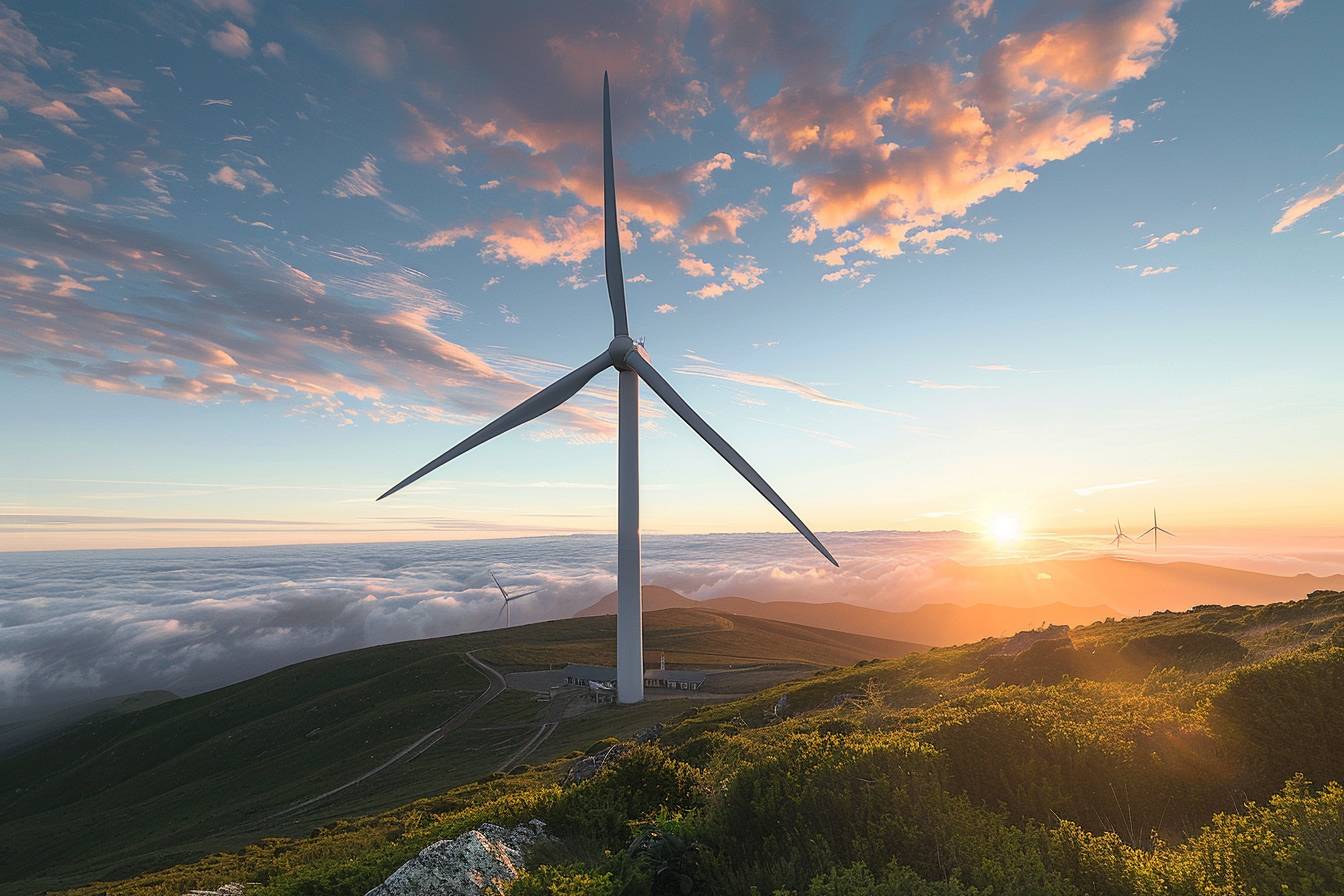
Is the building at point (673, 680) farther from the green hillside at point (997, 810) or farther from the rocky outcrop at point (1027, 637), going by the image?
the green hillside at point (997, 810)

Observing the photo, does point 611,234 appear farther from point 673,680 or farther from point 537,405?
point 673,680

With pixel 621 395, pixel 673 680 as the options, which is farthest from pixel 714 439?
pixel 673 680

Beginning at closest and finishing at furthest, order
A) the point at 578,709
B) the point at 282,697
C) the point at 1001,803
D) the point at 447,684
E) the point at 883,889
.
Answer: the point at 883,889 → the point at 1001,803 → the point at 578,709 → the point at 447,684 → the point at 282,697

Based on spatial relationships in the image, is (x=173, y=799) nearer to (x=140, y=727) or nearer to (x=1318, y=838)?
(x=140, y=727)

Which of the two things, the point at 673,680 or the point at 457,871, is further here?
the point at 673,680

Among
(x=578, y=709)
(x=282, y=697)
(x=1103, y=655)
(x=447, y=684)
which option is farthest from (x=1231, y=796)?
(x=282, y=697)
